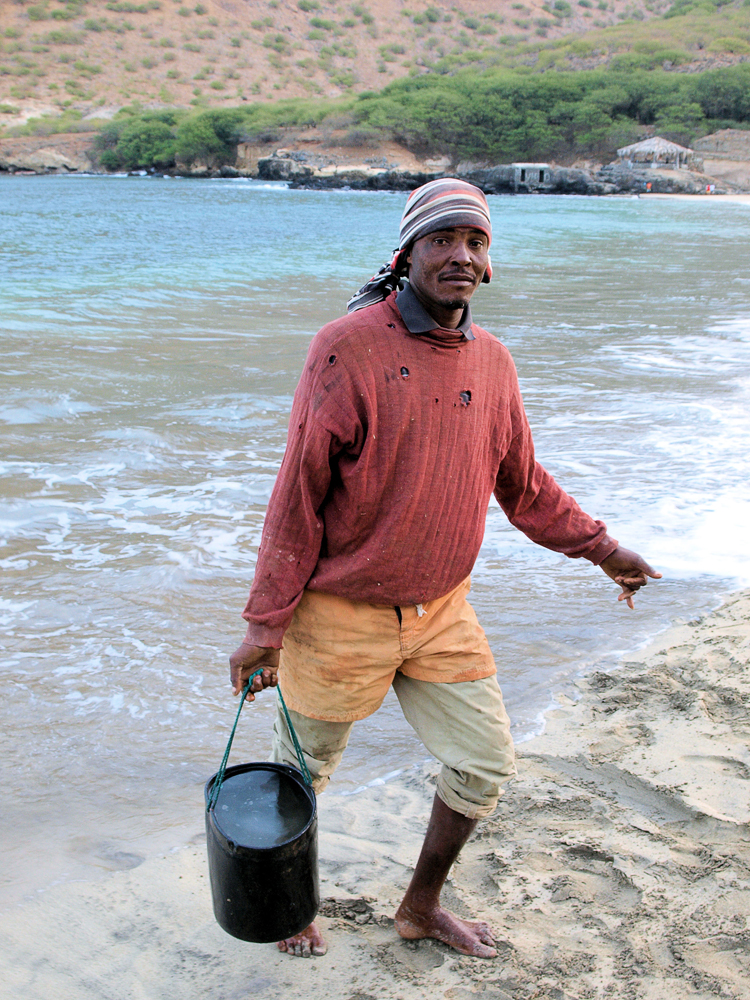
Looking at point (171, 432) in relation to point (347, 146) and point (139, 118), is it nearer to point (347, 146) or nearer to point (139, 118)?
point (347, 146)

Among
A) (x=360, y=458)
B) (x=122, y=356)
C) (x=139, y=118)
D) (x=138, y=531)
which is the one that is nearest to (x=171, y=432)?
(x=138, y=531)

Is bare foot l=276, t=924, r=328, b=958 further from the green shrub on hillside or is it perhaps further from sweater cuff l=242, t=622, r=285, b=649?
the green shrub on hillside

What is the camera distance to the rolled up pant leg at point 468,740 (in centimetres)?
191

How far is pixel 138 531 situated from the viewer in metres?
4.95

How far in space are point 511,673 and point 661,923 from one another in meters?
1.51

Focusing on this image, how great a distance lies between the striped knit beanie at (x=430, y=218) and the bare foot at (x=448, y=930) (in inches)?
54.9

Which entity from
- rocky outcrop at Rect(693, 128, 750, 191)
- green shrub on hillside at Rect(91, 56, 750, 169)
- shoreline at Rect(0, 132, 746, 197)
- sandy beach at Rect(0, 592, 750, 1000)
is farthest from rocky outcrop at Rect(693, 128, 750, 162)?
sandy beach at Rect(0, 592, 750, 1000)

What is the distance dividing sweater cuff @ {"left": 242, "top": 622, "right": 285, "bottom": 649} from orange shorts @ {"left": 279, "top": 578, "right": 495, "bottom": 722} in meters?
0.10

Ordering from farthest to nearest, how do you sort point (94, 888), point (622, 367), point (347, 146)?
point (347, 146), point (622, 367), point (94, 888)

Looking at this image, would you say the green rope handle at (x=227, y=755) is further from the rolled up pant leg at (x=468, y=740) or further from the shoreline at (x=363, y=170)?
the shoreline at (x=363, y=170)

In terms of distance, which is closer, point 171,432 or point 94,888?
point 94,888

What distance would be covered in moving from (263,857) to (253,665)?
0.37 metres

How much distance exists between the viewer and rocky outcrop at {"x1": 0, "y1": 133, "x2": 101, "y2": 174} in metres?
80.9

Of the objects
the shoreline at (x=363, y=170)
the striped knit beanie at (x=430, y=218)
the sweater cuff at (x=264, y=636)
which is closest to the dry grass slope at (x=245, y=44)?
the shoreline at (x=363, y=170)
